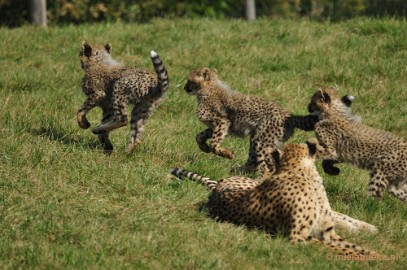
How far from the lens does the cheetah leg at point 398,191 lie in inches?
304

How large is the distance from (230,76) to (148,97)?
9.24ft

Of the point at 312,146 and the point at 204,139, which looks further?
the point at 204,139

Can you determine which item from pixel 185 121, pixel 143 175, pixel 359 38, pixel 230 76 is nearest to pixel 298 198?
pixel 143 175

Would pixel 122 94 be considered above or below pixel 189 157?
above

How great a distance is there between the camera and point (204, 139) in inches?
337

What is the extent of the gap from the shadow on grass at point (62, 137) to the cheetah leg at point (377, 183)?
7.86 ft

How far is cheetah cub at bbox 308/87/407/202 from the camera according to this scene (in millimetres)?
7664

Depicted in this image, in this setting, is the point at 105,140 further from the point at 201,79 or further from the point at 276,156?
the point at 276,156

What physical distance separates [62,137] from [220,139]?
1430 mm

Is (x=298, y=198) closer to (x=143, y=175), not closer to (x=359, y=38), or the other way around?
(x=143, y=175)

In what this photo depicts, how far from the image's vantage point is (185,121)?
9.72m

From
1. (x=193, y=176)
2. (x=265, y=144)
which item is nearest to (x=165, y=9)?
(x=265, y=144)

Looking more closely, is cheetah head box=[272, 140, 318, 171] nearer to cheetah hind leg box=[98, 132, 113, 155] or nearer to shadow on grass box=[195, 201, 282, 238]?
shadow on grass box=[195, 201, 282, 238]

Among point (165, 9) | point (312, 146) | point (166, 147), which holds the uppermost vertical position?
point (312, 146)
